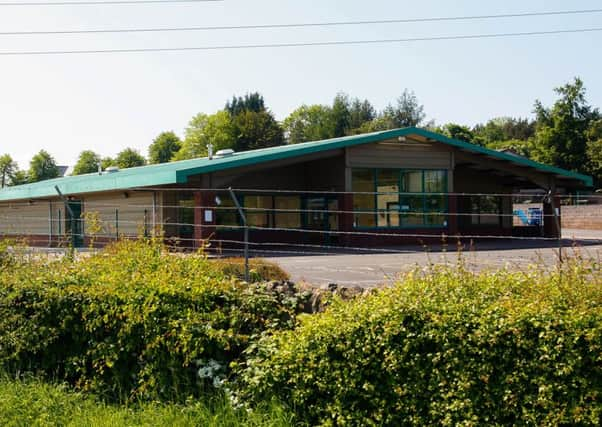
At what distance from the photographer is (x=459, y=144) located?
94.3 feet

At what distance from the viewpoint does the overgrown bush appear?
5680 mm

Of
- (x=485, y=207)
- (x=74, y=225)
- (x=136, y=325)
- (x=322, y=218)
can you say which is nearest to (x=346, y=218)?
(x=322, y=218)

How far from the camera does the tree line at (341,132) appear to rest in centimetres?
5616

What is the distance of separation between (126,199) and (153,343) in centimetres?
2349

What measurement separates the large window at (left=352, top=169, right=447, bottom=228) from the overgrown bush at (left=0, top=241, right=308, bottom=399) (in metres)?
20.8

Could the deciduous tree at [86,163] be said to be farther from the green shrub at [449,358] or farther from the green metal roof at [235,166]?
the green shrub at [449,358]

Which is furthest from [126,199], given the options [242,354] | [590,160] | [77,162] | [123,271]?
[77,162]

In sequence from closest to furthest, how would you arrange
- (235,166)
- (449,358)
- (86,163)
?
1. (449,358)
2. (235,166)
3. (86,163)

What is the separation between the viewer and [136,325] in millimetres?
5918

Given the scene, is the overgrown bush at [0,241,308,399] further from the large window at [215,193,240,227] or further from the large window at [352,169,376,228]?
the large window at [352,169,376,228]

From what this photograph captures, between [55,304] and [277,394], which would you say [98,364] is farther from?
[277,394]

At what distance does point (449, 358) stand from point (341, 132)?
96520mm

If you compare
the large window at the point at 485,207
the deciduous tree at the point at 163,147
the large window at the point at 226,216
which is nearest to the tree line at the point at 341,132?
the deciduous tree at the point at 163,147

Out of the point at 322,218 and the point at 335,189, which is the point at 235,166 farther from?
the point at 322,218
